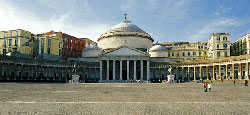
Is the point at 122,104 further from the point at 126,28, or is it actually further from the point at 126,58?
the point at 126,28

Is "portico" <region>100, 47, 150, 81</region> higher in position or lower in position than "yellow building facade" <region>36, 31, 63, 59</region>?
lower

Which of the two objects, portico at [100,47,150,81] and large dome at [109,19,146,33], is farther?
large dome at [109,19,146,33]

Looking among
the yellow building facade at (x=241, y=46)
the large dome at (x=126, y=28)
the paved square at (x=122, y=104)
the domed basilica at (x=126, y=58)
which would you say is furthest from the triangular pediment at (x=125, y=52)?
the paved square at (x=122, y=104)

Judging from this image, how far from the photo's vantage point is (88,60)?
94125 mm

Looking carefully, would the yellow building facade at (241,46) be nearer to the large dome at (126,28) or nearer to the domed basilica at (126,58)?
the domed basilica at (126,58)

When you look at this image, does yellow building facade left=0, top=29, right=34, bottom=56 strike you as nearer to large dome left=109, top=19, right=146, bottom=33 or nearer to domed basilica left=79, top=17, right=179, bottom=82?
domed basilica left=79, top=17, right=179, bottom=82

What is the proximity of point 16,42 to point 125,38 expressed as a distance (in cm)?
4310

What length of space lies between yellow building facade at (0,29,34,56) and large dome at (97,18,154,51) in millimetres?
32565

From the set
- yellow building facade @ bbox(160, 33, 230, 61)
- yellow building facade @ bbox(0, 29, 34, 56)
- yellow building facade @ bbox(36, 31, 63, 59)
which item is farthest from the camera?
yellow building facade @ bbox(160, 33, 230, 61)

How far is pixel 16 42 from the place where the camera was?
257ft

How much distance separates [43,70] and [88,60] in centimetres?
2086

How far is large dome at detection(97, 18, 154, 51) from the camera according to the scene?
98688mm

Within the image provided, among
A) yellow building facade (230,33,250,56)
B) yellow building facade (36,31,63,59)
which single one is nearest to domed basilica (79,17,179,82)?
yellow building facade (36,31,63,59)

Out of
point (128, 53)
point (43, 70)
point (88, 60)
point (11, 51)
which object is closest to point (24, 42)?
point (11, 51)
